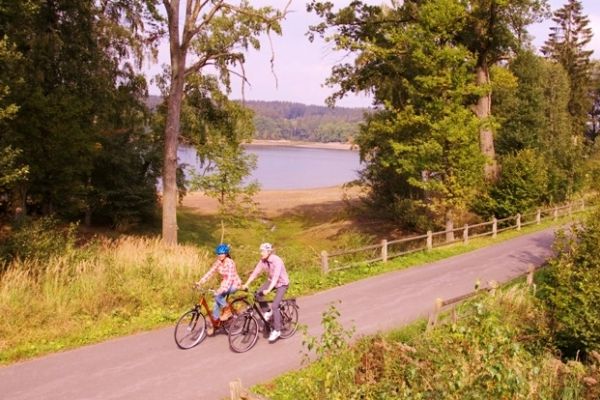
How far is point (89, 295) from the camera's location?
10.8 meters

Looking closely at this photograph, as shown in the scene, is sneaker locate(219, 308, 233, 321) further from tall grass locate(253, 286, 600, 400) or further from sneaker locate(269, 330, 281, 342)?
tall grass locate(253, 286, 600, 400)

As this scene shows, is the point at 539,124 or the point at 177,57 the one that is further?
the point at 539,124

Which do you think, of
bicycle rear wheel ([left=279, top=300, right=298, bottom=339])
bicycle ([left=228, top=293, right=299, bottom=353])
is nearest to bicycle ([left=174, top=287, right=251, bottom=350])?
bicycle ([left=228, top=293, right=299, bottom=353])

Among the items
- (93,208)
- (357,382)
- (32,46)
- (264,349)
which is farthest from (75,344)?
(93,208)

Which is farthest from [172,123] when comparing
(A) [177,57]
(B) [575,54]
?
(B) [575,54]

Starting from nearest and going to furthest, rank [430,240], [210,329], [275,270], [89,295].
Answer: [275,270] → [210,329] → [89,295] → [430,240]

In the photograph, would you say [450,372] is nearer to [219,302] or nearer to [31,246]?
[219,302]

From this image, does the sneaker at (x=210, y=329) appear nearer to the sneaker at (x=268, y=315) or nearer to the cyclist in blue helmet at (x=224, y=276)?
the cyclist in blue helmet at (x=224, y=276)

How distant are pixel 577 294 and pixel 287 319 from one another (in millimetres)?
5795

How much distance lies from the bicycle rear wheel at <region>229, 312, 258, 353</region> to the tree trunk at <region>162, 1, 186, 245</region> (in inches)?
328

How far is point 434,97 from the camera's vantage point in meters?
20.9

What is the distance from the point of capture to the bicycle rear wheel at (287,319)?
33.2 ft

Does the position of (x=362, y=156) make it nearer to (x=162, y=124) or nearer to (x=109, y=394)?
(x=162, y=124)

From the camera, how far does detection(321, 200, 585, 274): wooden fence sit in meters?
16.4
